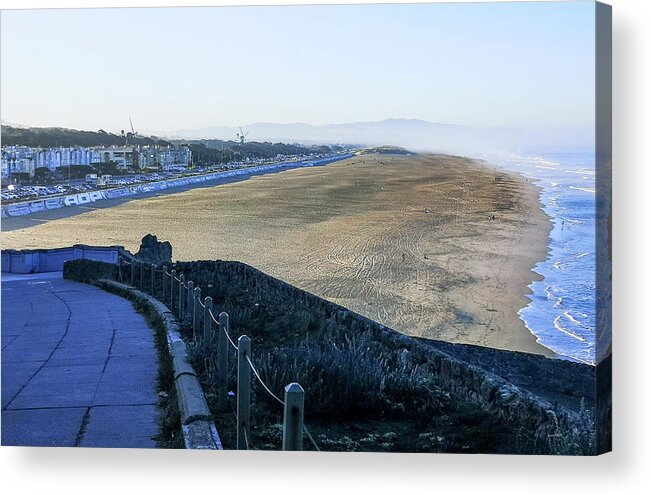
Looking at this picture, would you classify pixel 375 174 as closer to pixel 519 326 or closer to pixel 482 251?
pixel 482 251

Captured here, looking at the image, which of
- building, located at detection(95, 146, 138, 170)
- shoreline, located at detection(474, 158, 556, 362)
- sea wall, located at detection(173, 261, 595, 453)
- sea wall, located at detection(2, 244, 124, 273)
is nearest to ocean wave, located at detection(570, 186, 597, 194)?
shoreline, located at detection(474, 158, 556, 362)

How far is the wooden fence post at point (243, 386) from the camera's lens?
491cm

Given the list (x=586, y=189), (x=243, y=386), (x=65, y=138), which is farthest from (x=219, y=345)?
(x=586, y=189)

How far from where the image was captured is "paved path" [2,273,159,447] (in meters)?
5.66

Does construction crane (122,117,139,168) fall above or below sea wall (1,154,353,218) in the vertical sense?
above

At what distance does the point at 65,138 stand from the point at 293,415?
116 inches

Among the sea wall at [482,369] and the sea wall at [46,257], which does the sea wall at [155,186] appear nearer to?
the sea wall at [46,257]

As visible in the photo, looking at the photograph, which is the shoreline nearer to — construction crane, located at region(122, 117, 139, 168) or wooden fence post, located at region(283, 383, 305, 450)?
wooden fence post, located at region(283, 383, 305, 450)

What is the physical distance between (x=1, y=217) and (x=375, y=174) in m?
2.33

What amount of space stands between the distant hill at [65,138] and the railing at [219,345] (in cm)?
87

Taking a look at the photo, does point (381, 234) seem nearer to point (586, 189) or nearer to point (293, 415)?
point (586, 189)

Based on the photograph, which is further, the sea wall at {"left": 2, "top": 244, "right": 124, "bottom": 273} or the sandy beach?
the sea wall at {"left": 2, "top": 244, "right": 124, "bottom": 273}

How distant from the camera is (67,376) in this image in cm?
619

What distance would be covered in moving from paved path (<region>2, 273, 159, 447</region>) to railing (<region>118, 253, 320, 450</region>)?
Answer: 369 mm
